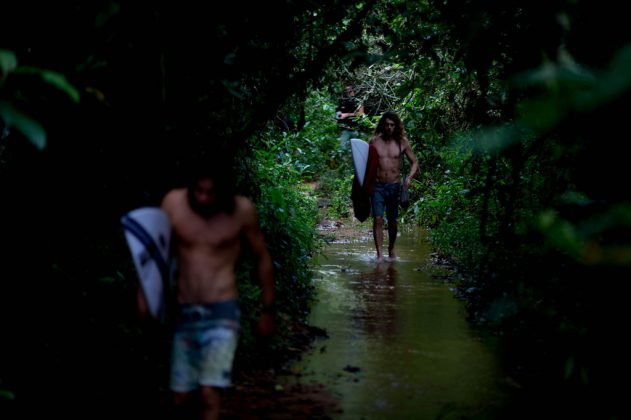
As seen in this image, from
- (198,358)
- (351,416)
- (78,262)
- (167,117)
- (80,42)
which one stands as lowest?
(351,416)

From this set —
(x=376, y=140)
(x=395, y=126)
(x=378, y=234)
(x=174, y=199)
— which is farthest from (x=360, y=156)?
(x=174, y=199)

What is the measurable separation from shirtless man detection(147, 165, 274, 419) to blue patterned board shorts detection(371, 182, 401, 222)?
7.60 meters

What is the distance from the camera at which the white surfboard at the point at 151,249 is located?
3.93 m

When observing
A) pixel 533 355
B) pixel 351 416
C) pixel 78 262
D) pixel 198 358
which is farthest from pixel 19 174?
pixel 533 355

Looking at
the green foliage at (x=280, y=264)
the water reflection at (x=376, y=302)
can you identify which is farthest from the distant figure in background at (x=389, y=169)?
the green foliage at (x=280, y=264)

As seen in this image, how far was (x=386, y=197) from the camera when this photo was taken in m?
11.7

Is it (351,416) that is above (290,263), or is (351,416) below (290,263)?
below

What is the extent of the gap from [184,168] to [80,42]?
1.46 m

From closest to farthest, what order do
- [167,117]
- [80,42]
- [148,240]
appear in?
[148,240] → [80,42] → [167,117]

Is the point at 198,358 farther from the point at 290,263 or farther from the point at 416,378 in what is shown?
the point at 290,263

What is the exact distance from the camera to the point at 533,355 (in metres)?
6.19

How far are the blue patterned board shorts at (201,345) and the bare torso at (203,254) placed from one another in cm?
7

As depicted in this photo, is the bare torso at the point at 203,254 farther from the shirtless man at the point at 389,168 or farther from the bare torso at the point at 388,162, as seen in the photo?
the bare torso at the point at 388,162

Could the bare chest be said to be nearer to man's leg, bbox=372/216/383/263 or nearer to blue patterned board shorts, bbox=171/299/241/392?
blue patterned board shorts, bbox=171/299/241/392
